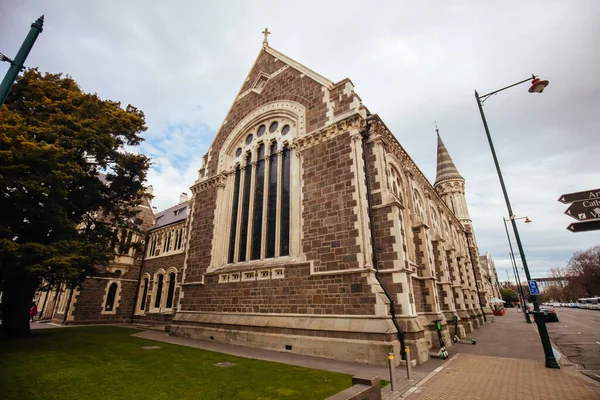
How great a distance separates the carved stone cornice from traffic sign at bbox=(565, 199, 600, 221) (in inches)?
303

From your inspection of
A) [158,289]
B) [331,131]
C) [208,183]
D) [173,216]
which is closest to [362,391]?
[331,131]

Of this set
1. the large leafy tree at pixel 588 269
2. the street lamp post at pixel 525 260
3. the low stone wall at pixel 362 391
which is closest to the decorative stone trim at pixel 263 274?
the low stone wall at pixel 362 391

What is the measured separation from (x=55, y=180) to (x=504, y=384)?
1619cm

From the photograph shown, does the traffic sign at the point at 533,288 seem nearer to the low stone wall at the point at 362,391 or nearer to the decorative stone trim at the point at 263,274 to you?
the low stone wall at the point at 362,391

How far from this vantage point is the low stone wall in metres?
4.61

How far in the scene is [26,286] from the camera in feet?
43.0

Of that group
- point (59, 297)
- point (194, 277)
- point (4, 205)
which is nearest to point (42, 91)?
point (4, 205)

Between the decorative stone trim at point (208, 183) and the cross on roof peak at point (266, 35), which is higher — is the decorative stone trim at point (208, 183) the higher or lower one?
the lower one

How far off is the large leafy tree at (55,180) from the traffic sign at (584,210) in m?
15.6

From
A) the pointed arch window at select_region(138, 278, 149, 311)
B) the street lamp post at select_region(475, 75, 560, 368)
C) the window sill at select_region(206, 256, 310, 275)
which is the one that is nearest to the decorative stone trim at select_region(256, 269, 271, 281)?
the window sill at select_region(206, 256, 310, 275)

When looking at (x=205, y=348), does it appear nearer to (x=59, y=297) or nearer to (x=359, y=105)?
(x=359, y=105)

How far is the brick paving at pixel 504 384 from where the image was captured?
6.37 metres

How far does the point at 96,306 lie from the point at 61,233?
17286mm

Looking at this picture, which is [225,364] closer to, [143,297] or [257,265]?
[257,265]
